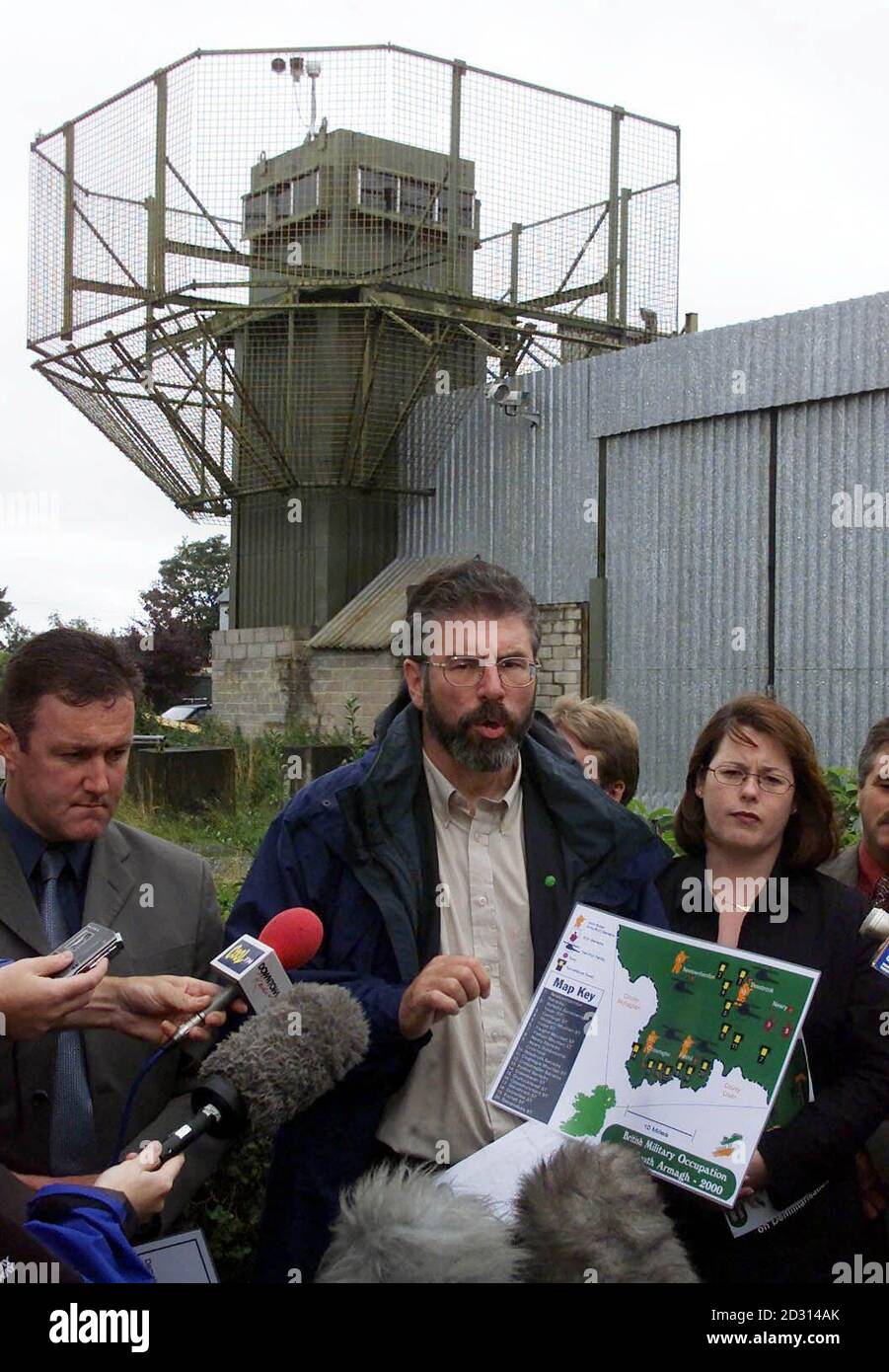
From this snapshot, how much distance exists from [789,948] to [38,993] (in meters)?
1.78

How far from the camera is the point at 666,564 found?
43.8ft

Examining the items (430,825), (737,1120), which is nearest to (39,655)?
(430,825)

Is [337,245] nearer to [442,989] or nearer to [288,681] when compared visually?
[288,681]

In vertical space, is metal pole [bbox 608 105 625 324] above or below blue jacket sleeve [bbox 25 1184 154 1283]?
above

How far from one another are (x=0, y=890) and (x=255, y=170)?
13.6 meters

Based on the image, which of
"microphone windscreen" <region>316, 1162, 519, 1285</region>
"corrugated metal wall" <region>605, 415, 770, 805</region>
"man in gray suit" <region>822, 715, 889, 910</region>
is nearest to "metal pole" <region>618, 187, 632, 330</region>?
"corrugated metal wall" <region>605, 415, 770, 805</region>

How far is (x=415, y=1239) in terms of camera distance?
2154mm

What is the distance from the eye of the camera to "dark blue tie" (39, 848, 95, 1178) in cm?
274

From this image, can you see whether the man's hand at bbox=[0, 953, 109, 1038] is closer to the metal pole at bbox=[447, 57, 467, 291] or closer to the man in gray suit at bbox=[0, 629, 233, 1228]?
the man in gray suit at bbox=[0, 629, 233, 1228]

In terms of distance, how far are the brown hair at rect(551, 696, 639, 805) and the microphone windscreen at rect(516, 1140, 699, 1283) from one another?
2.23 meters

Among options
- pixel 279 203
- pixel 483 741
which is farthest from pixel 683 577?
pixel 483 741

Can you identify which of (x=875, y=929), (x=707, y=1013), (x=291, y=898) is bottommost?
(x=707, y=1013)

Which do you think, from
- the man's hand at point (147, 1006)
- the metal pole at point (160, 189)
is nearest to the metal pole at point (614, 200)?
the metal pole at point (160, 189)
